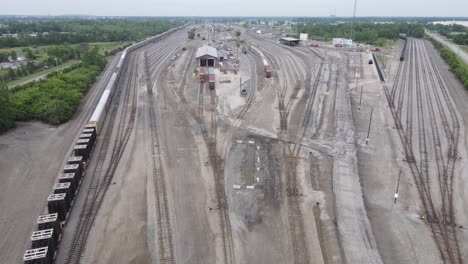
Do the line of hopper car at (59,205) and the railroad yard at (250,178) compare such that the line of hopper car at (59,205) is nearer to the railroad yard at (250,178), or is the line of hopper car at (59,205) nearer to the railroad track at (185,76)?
the railroad yard at (250,178)

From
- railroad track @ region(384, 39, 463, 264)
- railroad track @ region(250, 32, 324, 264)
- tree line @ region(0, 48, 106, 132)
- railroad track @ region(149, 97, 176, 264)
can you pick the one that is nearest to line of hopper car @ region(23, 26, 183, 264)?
railroad track @ region(149, 97, 176, 264)

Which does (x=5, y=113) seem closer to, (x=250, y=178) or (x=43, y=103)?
(x=43, y=103)

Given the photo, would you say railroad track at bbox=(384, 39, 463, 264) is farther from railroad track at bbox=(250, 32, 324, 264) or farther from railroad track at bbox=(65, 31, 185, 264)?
railroad track at bbox=(65, 31, 185, 264)

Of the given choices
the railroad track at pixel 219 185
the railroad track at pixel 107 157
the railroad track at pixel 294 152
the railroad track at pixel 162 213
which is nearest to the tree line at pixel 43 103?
the railroad track at pixel 107 157

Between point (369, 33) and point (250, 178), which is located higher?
point (369, 33)

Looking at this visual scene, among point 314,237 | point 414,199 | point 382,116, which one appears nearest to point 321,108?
point 382,116

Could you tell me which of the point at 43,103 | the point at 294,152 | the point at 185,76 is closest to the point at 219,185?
the point at 294,152

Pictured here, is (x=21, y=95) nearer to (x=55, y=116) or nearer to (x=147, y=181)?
(x=55, y=116)
